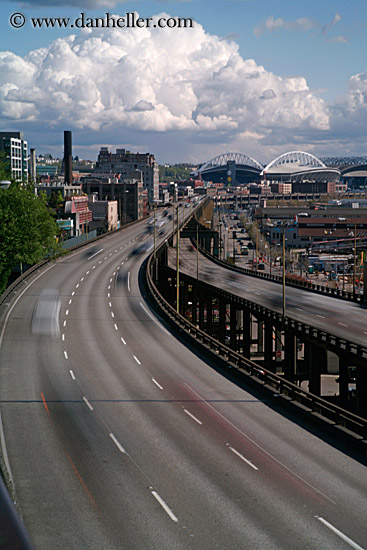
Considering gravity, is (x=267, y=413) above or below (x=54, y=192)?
below

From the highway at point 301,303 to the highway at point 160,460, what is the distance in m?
11.8

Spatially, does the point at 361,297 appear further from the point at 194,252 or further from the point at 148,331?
the point at 194,252

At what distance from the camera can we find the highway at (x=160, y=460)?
16.9 m

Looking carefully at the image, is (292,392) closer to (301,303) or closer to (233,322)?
(233,322)

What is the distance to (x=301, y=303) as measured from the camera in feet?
191

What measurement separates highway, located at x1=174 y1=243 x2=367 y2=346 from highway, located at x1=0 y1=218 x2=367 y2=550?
1178 centimetres

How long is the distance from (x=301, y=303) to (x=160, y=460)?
125ft

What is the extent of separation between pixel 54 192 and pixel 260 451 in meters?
163

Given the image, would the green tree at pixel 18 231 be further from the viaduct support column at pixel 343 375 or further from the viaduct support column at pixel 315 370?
the viaduct support column at pixel 343 375

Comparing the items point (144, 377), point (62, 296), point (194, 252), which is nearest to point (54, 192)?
point (194, 252)

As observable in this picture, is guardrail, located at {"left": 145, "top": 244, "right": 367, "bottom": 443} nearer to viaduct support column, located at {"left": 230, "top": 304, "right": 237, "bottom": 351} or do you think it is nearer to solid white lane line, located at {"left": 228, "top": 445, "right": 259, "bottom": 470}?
→ solid white lane line, located at {"left": 228, "top": 445, "right": 259, "bottom": 470}

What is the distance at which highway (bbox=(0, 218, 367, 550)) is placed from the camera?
1686 centimetres

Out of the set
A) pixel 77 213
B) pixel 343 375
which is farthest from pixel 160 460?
pixel 77 213

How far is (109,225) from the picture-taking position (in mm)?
198625
